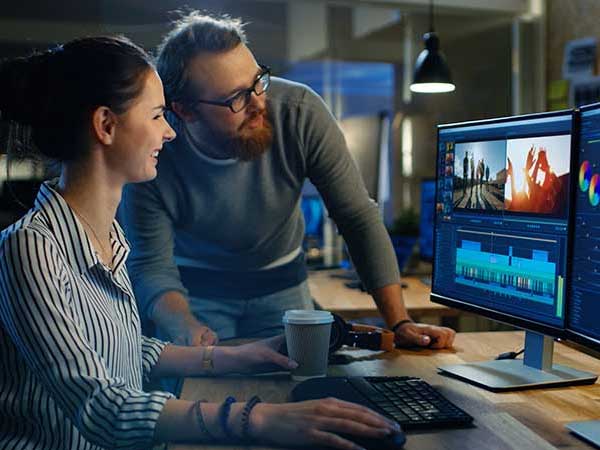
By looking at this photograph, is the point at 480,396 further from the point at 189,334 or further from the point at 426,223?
the point at 426,223

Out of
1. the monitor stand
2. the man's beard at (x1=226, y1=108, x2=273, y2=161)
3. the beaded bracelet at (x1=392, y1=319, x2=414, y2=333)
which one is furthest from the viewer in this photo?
the man's beard at (x1=226, y1=108, x2=273, y2=161)

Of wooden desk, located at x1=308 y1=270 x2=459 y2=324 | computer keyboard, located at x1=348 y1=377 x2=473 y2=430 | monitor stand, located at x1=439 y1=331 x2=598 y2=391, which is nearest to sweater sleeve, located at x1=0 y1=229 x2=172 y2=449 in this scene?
computer keyboard, located at x1=348 y1=377 x2=473 y2=430

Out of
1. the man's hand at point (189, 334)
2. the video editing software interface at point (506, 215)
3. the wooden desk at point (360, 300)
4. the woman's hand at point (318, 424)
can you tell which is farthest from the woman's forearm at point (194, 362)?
the wooden desk at point (360, 300)

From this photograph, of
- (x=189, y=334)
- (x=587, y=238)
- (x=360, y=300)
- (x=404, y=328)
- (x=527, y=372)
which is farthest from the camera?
(x=360, y=300)

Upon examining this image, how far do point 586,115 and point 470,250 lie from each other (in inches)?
14.7

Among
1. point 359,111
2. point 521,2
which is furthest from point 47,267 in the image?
point 359,111

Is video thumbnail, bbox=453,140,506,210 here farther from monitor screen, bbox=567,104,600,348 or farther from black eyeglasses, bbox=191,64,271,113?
black eyeglasses, bbox=191,64,271,113

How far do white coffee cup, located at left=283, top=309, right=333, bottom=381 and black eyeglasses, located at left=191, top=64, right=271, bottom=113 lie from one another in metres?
0.60

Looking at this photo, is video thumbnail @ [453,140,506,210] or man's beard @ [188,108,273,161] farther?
man's beard @ [188,108,273,161]

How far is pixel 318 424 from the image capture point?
973mm

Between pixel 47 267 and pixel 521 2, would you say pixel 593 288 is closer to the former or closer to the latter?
pixel 47 267

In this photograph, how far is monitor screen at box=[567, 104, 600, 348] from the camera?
1113 mm

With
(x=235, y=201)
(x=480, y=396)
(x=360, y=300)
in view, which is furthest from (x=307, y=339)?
(x=360, y=300)

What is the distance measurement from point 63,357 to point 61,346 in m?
0.02
